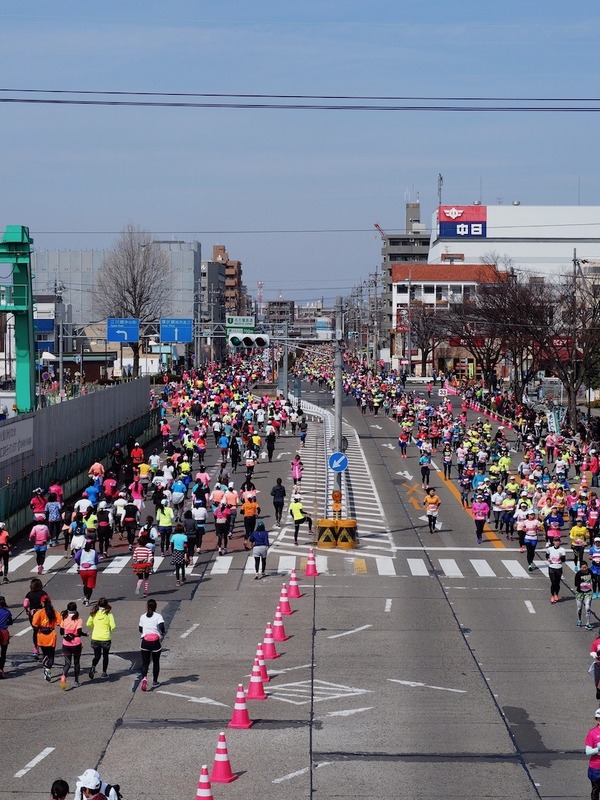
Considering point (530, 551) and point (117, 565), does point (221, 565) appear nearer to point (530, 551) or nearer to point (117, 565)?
point (117, 565)

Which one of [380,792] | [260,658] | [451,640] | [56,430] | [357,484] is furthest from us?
[357,484]

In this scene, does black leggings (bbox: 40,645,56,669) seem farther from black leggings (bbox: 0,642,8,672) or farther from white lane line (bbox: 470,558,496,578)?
white lane line (bbox: 470,558,496,578)

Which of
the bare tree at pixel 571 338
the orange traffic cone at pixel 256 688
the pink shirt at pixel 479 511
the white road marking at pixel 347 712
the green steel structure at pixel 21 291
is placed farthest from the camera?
the bare tree at pixel 571 338

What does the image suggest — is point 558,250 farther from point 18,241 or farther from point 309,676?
point 309,676

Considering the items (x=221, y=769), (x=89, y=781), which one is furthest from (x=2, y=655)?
(x=89, y=781)

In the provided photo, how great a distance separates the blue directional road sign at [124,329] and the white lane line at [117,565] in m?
51.1

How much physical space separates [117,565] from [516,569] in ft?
31.7

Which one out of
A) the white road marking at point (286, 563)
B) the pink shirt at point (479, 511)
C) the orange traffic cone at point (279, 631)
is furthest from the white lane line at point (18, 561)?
the pink shirt at point (479, 511)

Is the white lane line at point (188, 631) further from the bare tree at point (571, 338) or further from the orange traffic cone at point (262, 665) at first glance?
the bare tree at point (571, 338)

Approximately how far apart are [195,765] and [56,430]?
3008cm

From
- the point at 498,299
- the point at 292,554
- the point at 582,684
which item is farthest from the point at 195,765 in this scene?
the point at 498,299

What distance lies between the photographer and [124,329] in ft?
271

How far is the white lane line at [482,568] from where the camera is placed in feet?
98.2

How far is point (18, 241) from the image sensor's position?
45.7 meters
